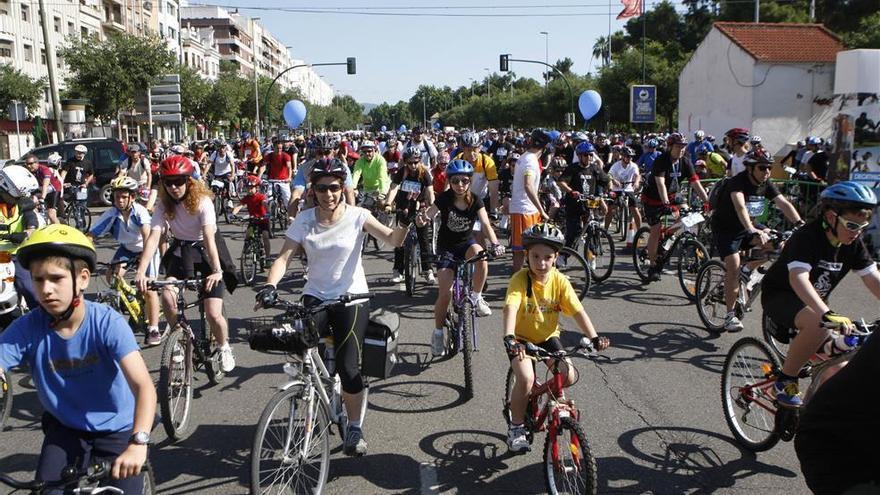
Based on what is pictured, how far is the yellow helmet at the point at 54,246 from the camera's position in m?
2.85

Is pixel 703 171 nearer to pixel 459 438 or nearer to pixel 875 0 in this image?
pixel 459 438

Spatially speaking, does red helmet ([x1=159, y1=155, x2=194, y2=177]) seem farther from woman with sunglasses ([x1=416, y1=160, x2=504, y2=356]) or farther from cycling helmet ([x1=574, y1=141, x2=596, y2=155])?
cycling helmet ([x1=574, y1=141, x2=596, y2=155])

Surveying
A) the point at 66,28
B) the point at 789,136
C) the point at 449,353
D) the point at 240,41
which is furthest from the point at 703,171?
the point at 240,41

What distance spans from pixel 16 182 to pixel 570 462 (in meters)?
6.32

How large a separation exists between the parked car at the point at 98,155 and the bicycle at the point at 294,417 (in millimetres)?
19476

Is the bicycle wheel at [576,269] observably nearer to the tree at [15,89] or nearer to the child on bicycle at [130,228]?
the child on bicycle at [130,228]

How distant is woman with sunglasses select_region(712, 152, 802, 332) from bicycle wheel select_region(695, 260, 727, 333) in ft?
0.50

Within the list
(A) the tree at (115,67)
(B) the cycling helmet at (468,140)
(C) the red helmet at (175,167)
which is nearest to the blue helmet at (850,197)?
(C) the red helmet at (175,167)

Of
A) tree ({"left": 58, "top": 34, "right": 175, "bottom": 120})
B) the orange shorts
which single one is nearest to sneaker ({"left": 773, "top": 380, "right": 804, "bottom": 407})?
the orange shorts

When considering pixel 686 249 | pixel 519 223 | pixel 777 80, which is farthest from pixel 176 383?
pixel 777 80

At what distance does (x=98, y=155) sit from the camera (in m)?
22.0

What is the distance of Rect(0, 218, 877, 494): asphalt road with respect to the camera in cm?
460

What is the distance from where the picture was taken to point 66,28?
166ft

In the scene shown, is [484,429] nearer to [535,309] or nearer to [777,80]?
[535,309]
